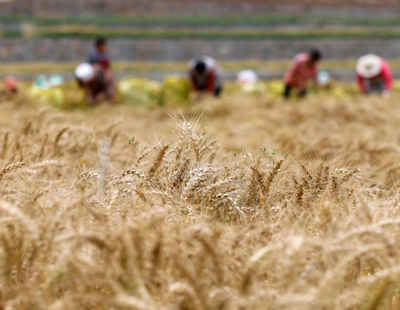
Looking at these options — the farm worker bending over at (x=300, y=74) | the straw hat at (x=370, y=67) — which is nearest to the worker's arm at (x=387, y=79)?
the straw hat at (x=370, y=67)

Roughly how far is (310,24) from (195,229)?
3007 cm

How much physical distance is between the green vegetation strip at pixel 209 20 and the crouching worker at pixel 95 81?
50.4 feet

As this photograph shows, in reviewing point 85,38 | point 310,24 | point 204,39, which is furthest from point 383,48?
point 85,38

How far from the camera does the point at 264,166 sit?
8.66 feet

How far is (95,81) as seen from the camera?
12.8 m

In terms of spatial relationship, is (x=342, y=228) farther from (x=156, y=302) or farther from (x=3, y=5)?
(x=3, y=5)

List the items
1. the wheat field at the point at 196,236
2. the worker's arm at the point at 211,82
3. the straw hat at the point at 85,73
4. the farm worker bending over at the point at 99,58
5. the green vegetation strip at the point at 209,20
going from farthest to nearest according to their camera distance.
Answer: the green vegetation strip at the point at 209,20 → the farm worker bending over at the point at 99,58 → the worker's arm at the point at 211,82 → the straw hat at the point at 85,73 → the wheat field at the point at 196,236

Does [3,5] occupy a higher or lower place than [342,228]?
higher

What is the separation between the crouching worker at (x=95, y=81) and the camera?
12656 millimetres

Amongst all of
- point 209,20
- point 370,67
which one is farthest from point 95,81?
point 209,20

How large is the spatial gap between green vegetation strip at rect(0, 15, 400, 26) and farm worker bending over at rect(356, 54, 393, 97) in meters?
16.1

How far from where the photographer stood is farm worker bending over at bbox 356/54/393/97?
13.2 meters

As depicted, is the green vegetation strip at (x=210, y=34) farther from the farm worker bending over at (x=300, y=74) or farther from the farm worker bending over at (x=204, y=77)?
the farm worker bending over at (x=300, y=74)

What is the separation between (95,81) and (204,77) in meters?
2.16
